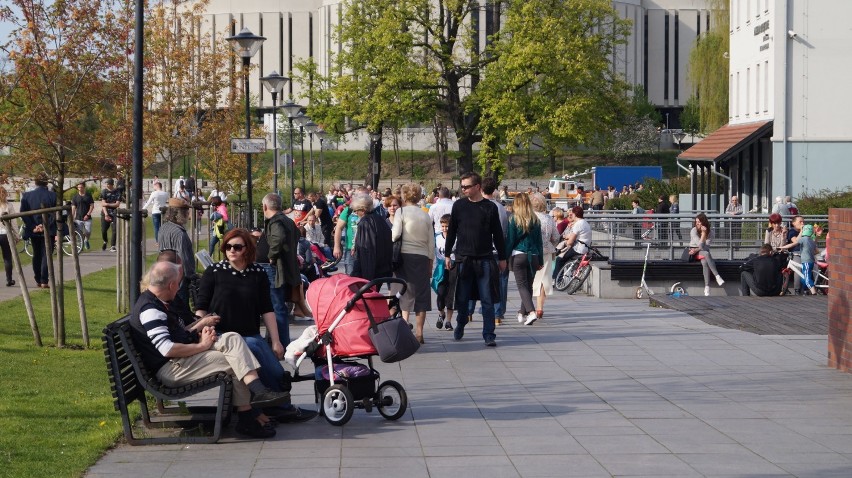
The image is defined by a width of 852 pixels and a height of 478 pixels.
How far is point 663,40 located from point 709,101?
41031mm

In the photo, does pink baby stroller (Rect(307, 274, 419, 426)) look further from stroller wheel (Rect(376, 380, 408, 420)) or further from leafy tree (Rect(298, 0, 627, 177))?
leafy tree (Rect(298, 0, 627, 177))

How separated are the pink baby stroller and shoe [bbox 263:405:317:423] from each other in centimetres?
15

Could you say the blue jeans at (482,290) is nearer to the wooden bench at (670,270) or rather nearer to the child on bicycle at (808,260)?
the wooden bench at (670,270)

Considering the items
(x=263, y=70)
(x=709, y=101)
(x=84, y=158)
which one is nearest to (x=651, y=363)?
(x=84, y=158)

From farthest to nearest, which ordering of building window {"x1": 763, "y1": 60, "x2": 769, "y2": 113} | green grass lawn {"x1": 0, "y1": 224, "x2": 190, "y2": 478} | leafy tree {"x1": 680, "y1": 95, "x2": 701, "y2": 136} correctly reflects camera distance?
leafy tree {"x1": 680, "y1": 95, "x2": 701, "y2": 136}, building window {"x1": 763, "y1": 60, "x2": 769, "y2": 113}, green grass lawn {"x1": 0, "y1": 224, "x2": 190, "y2": 478}

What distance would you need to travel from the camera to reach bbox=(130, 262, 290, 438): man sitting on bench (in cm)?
830

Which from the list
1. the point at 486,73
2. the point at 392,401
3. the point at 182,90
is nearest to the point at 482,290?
the point at 392,401

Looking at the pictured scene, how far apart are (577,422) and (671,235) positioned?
16.0 meters

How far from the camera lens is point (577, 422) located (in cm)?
916

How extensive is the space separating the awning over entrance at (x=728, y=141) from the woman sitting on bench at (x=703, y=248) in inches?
788

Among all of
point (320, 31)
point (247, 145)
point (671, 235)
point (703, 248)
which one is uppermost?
point (320, 31)

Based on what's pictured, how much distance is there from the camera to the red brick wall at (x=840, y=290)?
460 inches

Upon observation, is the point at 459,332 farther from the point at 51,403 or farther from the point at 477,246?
the point at 51,403

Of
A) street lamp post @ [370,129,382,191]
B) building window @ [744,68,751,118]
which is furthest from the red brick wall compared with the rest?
street lamp post @ [370,129,382,191]
